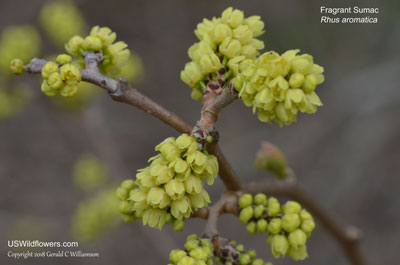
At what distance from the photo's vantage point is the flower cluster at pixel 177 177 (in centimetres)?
145

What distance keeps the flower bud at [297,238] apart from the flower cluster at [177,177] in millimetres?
364

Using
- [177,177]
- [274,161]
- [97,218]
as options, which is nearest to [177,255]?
[177,177]

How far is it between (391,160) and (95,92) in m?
3.67

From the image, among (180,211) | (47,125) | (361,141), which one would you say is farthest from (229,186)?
(47,125)

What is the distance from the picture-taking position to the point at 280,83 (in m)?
1.42

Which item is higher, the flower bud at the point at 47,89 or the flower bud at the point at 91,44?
the flower bud at the point at 91,44

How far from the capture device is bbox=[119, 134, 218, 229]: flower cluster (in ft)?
4.76

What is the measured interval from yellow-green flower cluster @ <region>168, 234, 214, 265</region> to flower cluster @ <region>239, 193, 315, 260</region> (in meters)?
0.25

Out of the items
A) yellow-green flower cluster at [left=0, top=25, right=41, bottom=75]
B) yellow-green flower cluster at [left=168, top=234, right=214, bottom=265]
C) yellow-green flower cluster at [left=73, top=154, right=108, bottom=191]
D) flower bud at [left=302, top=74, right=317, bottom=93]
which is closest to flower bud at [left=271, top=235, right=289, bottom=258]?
yellow-green flower cluster at [left=168, top=234, right=214, bottom=265]


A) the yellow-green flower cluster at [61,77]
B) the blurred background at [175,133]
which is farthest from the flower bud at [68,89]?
the blurred background at [175,133]

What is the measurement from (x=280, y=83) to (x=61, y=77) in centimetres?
77

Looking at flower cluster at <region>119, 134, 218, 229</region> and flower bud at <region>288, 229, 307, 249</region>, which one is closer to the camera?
flower cluster at <region>119, 134, 218, 229</region>

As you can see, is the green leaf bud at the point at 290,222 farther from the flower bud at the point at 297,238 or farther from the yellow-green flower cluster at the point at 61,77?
the yellow-green flower cluster at the point at 61,77

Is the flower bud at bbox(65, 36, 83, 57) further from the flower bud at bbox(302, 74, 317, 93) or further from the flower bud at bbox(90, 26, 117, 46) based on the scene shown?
the flower bud at bbox(302, 74, 317, 93)
